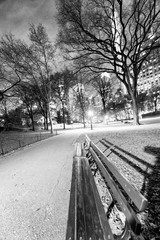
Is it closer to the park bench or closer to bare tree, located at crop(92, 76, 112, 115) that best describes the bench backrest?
the park bench

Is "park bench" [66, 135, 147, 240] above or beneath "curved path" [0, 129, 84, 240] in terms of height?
above

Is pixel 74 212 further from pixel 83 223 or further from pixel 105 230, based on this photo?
pixel 105 230

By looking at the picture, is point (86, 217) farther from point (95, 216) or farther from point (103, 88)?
point (103, 88)

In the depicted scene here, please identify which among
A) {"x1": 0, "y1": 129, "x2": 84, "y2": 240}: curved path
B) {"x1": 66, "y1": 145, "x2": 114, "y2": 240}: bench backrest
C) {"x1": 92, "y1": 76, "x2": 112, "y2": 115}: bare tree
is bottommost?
{"x1": 0, "y1": 129, "x2": 84, "y2": 240}: curved path

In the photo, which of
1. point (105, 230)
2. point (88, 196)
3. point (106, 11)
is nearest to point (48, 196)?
point (88, 196)

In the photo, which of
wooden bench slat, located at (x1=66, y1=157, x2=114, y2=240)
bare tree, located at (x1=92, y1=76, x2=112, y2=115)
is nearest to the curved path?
wooden bench slat, located at (x1=66, y1=157, x2=114, y2=240)

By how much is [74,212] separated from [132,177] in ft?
6.52

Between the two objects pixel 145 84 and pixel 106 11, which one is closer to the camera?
pixel 106 11

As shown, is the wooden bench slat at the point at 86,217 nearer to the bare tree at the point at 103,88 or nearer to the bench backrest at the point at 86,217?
the bench backrest at the point at 86,217

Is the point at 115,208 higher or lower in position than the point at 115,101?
lower

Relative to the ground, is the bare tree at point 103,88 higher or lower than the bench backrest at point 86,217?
higher

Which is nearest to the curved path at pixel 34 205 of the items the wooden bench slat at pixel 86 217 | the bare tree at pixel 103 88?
the wooden bench slat at pixel 86 217

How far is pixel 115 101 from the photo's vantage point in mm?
49250

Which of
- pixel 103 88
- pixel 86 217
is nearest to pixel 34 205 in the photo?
pixel 86 217
